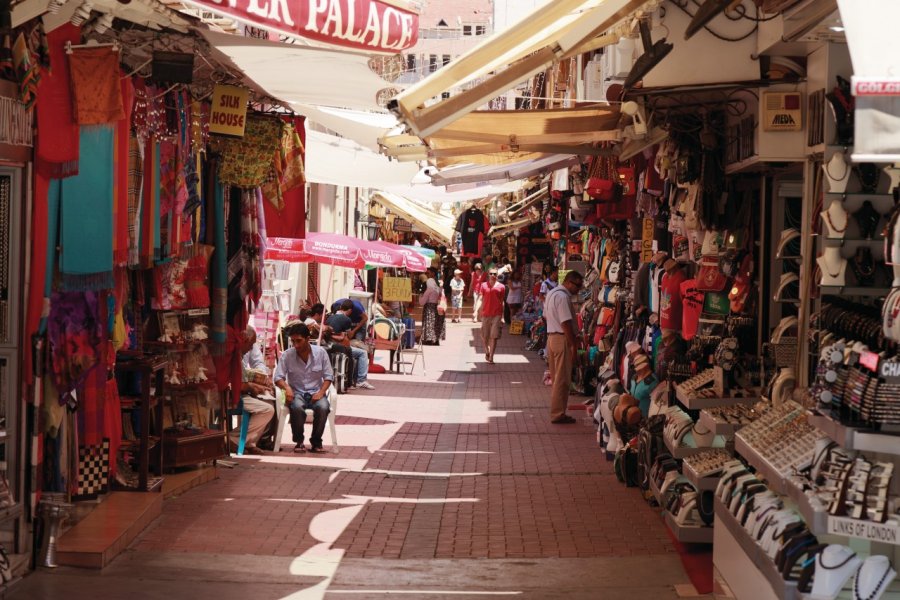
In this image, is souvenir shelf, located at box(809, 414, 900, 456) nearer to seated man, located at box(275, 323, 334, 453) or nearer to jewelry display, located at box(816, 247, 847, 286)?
jewelry display, located at box(816, 247, 847, 286)

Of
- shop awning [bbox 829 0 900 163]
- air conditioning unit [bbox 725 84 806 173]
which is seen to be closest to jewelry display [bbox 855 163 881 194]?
air conditioning unit [bbox 725 84 806 173]

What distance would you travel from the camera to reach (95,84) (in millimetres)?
7438

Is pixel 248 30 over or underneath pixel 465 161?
over

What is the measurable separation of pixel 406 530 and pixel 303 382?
162 inches

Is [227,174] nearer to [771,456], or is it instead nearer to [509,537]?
[509,537]

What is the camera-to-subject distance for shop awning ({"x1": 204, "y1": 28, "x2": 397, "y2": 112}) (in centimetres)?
822

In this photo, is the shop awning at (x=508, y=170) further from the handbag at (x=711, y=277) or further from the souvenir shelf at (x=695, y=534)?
the souvenir shelf at (x=695, y=534)

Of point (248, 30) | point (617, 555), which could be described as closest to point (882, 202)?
point (617, 555)

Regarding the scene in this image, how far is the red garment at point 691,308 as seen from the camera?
10320 millimetres

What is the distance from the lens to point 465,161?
13.5 metres

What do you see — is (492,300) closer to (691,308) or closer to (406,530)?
(691,308)

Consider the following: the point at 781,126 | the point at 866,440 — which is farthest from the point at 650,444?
the point at 866,440

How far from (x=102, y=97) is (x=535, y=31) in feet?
8.53

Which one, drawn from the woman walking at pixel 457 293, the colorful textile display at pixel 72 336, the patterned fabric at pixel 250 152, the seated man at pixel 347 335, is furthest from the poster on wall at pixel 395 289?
the colorful textile display at pixel 72 336
